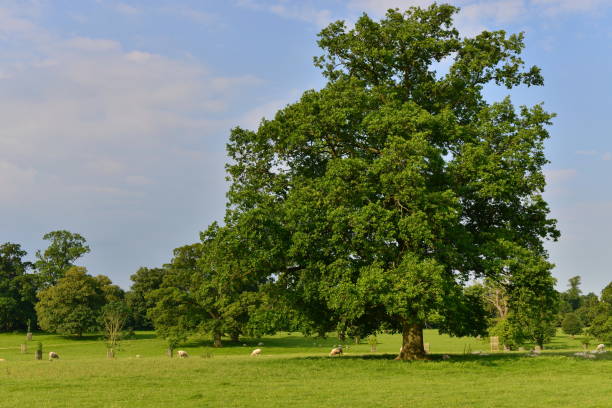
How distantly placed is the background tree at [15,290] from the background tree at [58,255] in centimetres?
261

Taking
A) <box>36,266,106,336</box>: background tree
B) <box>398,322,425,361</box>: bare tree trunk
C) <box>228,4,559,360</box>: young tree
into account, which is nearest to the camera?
<box>228,4,559,360</box>: young tree

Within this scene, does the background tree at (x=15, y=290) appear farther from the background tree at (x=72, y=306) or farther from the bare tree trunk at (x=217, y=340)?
the bare tree trunk at (x=217, y=340)

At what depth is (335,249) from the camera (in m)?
32.4

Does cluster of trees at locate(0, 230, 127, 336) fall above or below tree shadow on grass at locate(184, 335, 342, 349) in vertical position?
above

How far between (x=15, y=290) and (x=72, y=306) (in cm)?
2729

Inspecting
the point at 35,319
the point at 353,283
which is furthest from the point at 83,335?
the point at 353,283

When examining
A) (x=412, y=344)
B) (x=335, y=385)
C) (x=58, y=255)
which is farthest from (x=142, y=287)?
(x=335, y=385)

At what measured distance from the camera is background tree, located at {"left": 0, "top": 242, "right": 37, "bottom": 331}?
97938 millimetres

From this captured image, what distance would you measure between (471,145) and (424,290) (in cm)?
889

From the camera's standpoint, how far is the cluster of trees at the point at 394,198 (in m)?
30.0

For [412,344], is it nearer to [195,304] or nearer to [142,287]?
[195,304]

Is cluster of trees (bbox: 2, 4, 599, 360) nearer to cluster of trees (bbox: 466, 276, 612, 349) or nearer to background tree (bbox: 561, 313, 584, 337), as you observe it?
cluster of trees (bbox: 466, 276, 612, 349)

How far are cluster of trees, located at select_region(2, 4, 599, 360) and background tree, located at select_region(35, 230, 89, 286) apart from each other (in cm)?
7744

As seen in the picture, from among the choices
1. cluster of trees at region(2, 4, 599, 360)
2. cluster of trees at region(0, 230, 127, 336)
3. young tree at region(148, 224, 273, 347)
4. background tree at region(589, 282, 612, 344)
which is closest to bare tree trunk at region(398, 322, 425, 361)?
cluster of trees at region(2, 4, 599, 360)
